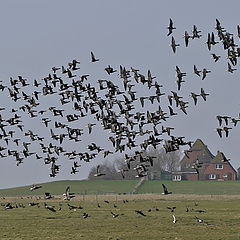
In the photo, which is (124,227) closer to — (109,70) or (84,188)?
(109,70)

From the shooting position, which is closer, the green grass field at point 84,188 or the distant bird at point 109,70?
the distant bird at point 109,70

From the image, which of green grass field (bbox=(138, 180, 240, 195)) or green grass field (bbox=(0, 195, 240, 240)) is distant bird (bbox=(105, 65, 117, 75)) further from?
green grass field (bbox=(138, 180, 240, 195))

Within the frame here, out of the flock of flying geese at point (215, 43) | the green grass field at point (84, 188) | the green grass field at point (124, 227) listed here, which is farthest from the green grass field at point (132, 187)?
the flock of flying geese at point (215, 43)

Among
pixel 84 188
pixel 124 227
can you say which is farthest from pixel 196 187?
pixel 124 227

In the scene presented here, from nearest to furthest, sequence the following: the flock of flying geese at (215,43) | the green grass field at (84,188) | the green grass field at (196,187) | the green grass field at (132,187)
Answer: the flock of flying geese at (215,43)
the green grass field at (196,187)
the green grass field at (132,187)
the green grass field at (84,188)

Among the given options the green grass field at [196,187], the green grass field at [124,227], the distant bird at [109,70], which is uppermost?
the distant bird at [109,70]

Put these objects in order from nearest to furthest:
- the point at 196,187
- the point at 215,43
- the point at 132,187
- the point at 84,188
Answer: the point at 215,43
the point at 196,187
the point at 132,187
the point at 84,188

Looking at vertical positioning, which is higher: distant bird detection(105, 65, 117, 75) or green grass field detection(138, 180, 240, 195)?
distant bird detection(105, 65, 117, 75)

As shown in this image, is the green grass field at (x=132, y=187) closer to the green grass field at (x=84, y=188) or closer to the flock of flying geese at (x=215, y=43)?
the green grass field at (x=84, y=188)

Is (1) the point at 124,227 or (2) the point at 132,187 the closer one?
(1) the point at 124,227

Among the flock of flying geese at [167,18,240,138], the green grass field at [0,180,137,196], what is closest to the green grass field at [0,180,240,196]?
the green grass field at [0,180,137,196]

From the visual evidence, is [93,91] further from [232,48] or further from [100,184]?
[100,184]

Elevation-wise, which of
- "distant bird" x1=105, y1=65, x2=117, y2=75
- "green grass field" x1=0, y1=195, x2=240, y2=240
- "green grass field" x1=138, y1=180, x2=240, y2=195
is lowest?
"green grass field" x1=0, y1=195, x2=240, y2=240

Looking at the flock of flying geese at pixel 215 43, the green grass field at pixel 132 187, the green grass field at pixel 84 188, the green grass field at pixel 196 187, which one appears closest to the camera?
the flock of flying geese at pixel 215 43
